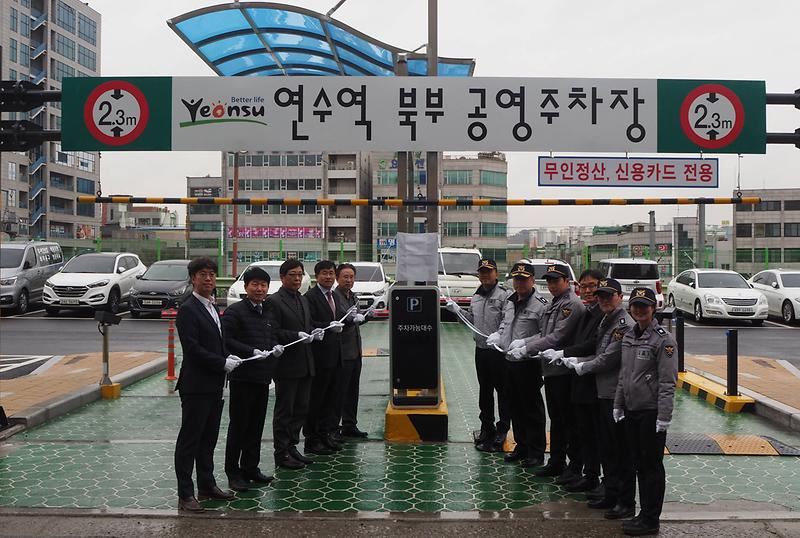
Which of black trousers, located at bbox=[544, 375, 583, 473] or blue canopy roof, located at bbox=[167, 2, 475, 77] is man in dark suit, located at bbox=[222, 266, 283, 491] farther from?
blue canopy roof, located at bbox=[167, 2, 475, 77]

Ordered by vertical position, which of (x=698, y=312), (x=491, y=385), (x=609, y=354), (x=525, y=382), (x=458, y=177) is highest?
(x=458, y=177)

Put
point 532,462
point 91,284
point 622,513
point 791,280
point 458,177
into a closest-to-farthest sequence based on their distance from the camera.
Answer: point 622,513 < point 532,462 < point 91,284 < point 791,280 < point 458,177

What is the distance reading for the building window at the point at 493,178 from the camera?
247 feet

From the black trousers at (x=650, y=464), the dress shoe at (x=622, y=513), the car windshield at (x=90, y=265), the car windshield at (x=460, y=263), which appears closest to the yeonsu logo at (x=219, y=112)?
the black trousers at (x=650, y=464)

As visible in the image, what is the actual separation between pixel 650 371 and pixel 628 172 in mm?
3268

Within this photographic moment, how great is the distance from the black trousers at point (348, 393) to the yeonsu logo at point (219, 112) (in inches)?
108

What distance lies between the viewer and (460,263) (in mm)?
19219

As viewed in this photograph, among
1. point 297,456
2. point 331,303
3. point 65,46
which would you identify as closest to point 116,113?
point 331,303

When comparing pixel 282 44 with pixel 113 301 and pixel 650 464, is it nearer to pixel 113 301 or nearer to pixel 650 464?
pixel 650 464

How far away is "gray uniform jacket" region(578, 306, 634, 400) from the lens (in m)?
5.21

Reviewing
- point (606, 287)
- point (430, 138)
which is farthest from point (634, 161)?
point (606, 287)

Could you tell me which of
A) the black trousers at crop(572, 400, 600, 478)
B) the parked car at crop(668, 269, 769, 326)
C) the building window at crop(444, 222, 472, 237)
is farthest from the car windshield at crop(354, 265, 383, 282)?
the building window at crop(444, 222, 472, 237)

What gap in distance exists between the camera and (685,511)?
17.2ft

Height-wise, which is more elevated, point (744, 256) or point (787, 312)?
point (744, 256)
